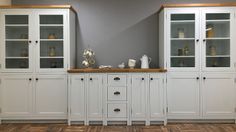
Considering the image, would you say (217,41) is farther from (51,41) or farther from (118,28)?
(51,41)

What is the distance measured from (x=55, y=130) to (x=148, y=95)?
1.53 metres

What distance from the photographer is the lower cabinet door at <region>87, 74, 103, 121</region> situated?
14.5 ft

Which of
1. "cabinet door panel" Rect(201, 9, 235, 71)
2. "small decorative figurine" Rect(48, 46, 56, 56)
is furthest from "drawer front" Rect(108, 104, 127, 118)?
"cabinet door panel" Rect(201, 9, 235, 71)

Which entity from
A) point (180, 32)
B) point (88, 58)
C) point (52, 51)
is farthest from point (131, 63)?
point (52, 51)

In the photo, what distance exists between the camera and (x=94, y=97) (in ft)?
14.6

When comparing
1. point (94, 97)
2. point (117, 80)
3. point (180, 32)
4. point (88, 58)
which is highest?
point (180, 32)

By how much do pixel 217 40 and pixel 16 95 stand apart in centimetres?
341

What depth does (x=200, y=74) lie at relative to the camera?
14.6ft

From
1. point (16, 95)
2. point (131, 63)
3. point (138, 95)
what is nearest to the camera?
point (138, 95)

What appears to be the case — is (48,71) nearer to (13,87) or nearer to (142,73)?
(13,87)

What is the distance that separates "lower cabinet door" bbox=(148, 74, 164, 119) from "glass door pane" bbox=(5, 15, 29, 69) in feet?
6.73

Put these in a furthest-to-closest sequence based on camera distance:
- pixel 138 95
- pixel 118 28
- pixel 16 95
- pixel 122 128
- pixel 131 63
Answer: pixel 118 28, pixel 131 63, pixel 16 95, pixel 138 95, pixel 122 128

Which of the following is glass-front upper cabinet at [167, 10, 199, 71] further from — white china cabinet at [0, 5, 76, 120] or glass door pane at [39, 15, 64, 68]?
glass door pane at [39, 15, 64, 68]

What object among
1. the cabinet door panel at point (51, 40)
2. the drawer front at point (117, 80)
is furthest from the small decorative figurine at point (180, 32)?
the cabinet door panel at point (51, 40)
